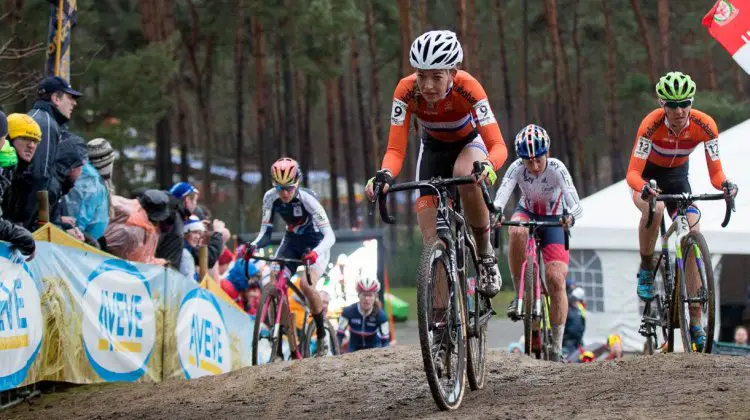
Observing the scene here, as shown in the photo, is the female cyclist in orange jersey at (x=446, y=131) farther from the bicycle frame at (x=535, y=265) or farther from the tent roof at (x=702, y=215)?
the tent roof at (x=702, y=215)

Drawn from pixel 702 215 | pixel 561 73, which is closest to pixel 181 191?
pixel 702 215

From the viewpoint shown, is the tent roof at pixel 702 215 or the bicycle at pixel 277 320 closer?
the bicycle at pixel 277 320

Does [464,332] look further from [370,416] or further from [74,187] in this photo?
[74,187]

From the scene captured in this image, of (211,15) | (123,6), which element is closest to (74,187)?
(123,6)

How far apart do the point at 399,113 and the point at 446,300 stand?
139 cm

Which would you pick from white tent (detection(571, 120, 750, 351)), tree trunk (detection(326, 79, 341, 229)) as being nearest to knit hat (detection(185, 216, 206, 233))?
white tent (detection(571, 120, 750, 351))

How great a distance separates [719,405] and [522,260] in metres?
5.40

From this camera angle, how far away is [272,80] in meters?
61.2

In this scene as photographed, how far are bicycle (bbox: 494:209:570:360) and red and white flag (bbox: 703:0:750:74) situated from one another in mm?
4291

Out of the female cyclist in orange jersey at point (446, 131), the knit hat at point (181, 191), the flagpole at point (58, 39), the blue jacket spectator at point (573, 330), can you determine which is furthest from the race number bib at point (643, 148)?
the blue jacket spectator at point (573, 330)

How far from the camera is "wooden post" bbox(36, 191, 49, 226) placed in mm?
9672

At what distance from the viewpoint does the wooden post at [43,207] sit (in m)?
9.67

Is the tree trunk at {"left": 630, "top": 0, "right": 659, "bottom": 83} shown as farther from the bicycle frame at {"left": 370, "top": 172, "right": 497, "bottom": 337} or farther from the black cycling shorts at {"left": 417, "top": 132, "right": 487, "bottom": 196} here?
the bicycle frame at {"left": 370, "top": 172, "right": 497, "bottom": 337}

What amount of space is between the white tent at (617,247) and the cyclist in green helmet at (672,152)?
941 cm
